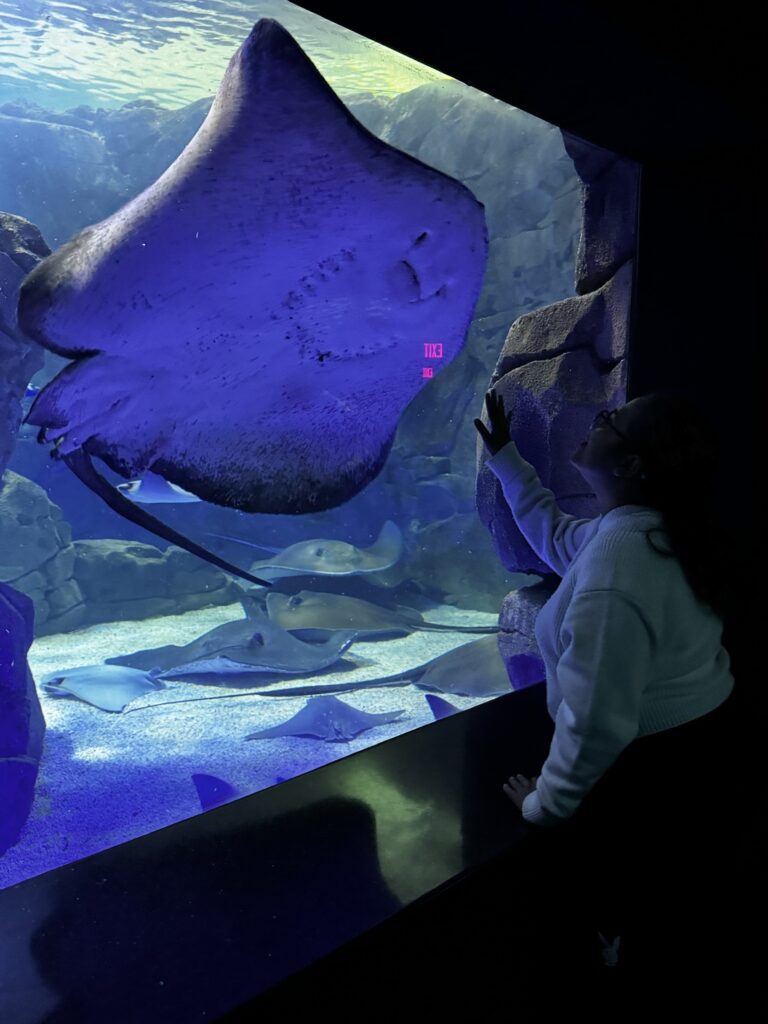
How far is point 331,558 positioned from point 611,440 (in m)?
5.39

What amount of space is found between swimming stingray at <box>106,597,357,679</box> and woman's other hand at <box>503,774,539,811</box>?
3483mm

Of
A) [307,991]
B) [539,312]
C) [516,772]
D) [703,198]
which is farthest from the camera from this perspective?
[539,312]

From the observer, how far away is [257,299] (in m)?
1.52

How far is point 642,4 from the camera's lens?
1.14 meters

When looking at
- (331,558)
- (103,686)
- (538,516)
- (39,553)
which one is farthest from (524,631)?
(39,553)

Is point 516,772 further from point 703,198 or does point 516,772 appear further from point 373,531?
point 373,531

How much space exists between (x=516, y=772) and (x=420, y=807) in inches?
9.8

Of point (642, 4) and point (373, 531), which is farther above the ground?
point (642, 4)

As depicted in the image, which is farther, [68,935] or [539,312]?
[539,312]

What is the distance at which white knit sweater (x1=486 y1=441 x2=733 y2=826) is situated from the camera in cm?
93

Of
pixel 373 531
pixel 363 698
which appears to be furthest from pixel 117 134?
pixel 363 698

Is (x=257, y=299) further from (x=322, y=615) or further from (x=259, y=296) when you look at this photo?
(x=322, y=615)

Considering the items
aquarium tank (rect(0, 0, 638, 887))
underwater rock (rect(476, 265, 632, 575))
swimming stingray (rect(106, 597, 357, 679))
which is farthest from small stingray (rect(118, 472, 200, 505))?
swimming stingray (rect(106, 597, 357, 679))

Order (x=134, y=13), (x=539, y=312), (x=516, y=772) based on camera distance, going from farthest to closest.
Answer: (x=134, y=13) < (x=539, y=312) < (x=516, y=772)
